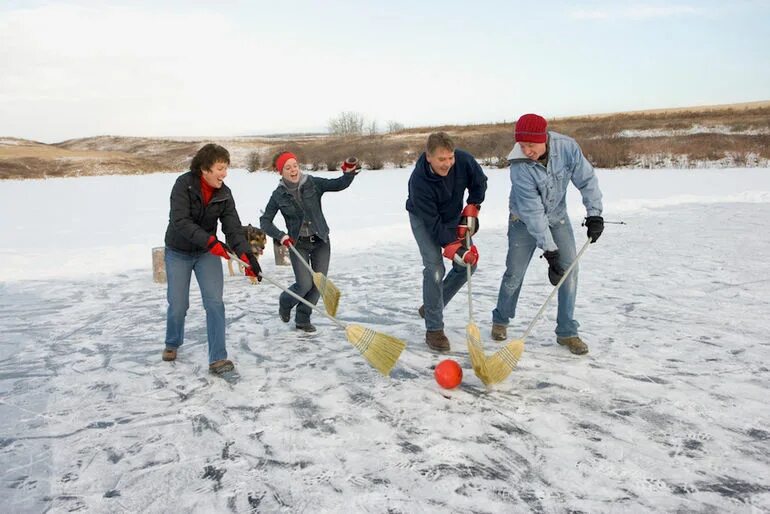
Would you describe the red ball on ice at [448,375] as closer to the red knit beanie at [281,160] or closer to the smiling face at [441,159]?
the smiling face at [441,159]

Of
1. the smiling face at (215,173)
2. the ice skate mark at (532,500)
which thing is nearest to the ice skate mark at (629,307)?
the ice skate mark at (532,500)

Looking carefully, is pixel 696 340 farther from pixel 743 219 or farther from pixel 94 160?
pixel 94 160

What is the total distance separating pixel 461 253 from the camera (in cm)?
425

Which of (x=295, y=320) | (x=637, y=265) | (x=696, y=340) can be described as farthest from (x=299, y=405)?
(x=637, y=265)

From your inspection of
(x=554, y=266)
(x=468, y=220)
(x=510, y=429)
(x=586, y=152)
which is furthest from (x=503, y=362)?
(x=586, y=152)

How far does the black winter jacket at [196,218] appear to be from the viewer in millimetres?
3756

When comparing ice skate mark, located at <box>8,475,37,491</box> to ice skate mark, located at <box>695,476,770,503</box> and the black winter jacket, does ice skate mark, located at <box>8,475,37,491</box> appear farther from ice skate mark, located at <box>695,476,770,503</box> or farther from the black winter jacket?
ice skate mark, located at <box>695,476,770,503</box>

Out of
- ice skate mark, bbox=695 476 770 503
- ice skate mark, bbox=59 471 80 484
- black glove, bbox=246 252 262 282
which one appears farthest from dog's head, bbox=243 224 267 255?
ice skate mark, bbox=695 476 770 503

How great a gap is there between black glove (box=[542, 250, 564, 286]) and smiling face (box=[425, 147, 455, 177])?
84 centimetres

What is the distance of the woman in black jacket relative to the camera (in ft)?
12.4

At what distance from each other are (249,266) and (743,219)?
8.65 metres

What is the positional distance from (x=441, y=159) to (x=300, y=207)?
53.3 inches

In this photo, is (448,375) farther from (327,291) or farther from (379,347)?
(327,291)

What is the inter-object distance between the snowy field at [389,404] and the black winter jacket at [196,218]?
877 mm
